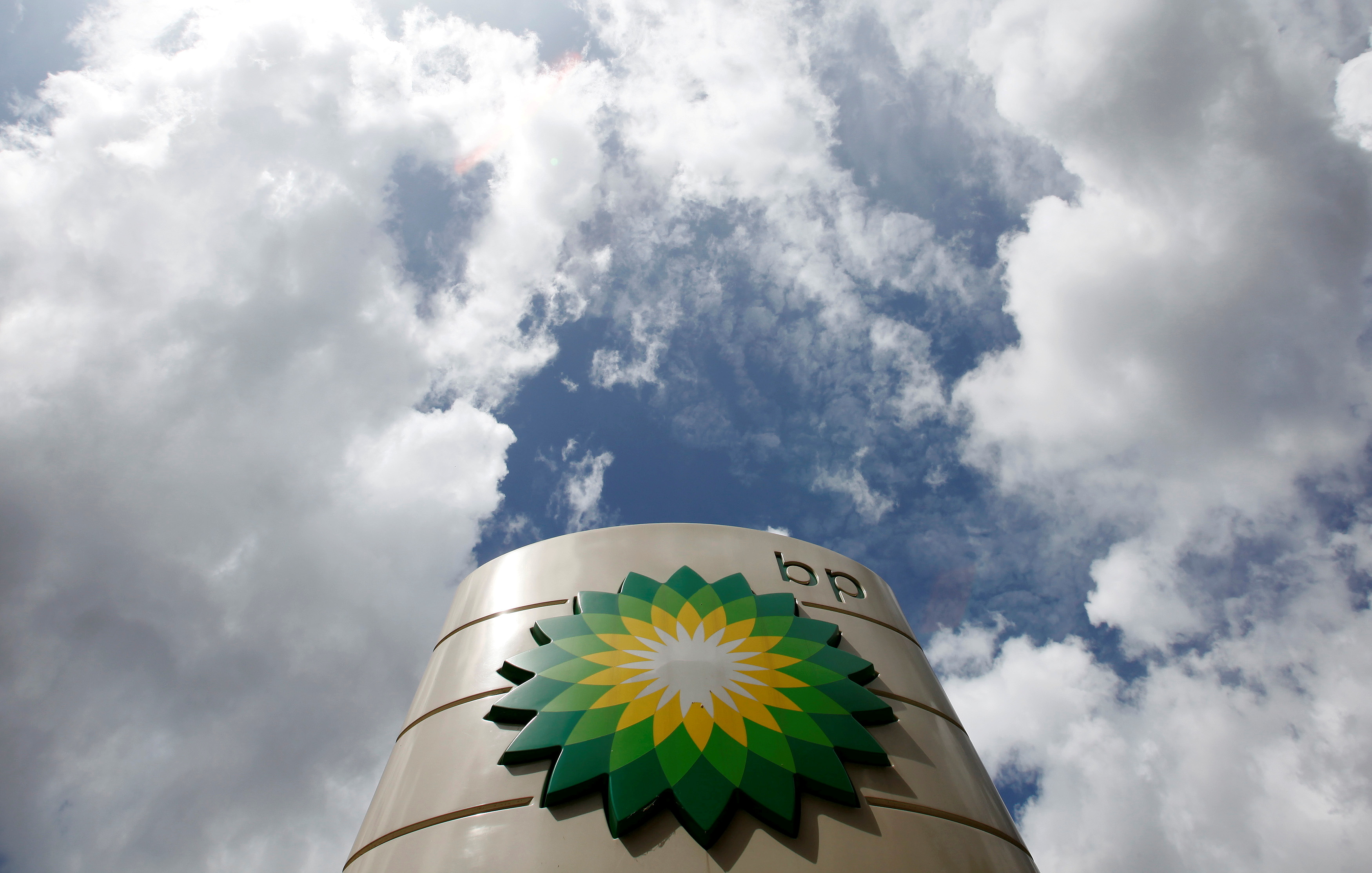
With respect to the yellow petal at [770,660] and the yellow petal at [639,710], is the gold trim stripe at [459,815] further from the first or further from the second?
the yellow petal at [770,660]

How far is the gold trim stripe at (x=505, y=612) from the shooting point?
8.71 m

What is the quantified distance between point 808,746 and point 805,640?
161cm

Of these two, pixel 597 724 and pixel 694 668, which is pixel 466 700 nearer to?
pixel 597 724

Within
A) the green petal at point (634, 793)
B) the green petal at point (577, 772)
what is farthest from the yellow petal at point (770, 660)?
the green petal at point (577, 772)

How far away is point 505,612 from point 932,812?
5709mm

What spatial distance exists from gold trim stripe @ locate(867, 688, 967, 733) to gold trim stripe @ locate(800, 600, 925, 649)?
52.2 inches

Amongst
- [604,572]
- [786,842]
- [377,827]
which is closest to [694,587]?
[604,572]

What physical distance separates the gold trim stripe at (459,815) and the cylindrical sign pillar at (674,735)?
Result: 19 mm

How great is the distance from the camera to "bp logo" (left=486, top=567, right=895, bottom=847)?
20.6ft

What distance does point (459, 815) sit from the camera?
20.9 feet

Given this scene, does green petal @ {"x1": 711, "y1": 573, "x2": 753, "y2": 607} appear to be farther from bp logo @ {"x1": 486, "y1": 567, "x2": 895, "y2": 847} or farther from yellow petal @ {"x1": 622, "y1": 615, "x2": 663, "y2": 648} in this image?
yellow petal @ {"x1": 622, "y1": 615, "x2": 663, "y2": 648}

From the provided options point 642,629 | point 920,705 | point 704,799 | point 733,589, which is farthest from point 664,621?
point 920,705

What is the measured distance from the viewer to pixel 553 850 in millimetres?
5875

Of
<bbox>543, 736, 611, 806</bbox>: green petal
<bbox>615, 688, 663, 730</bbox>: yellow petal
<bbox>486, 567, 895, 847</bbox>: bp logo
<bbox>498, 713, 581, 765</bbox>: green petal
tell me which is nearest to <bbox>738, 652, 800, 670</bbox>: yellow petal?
<bbox>486, 567, 895, 847</bbox>: bp logo
